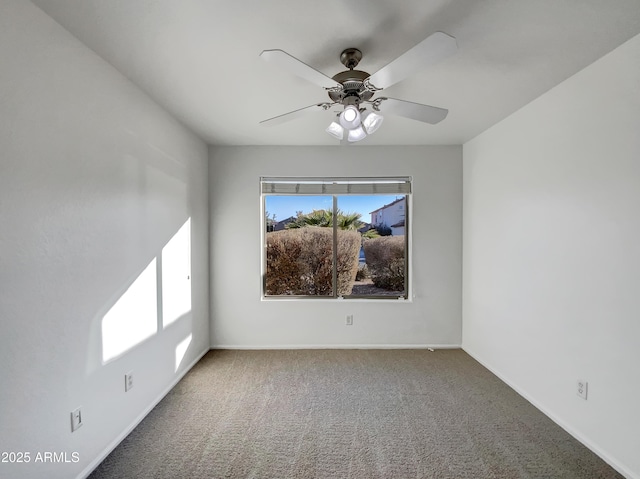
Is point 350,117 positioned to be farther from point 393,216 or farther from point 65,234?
point 393,216

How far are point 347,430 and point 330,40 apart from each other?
244 centimetres

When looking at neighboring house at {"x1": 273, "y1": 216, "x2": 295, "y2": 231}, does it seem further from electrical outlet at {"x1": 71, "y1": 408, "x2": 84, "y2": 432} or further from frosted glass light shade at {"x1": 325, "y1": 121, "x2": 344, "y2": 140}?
electrical outlet at {"x1": 71, "y1": 408, "x2": 84, "y2": 432}

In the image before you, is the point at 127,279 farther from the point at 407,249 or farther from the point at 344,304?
the point at 407,249

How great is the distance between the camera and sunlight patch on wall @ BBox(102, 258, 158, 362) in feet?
6.20

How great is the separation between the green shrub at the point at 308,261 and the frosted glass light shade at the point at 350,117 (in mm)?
2102

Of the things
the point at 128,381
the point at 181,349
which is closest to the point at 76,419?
the point at 128,381

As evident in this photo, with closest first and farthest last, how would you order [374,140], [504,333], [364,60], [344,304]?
[364,60] → [504,333] → [374,140] → [344,304]

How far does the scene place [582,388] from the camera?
1.99 meters

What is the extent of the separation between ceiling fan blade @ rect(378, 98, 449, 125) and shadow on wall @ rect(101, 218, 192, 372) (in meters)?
2.06

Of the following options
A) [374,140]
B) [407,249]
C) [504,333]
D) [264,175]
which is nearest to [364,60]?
[374,140]

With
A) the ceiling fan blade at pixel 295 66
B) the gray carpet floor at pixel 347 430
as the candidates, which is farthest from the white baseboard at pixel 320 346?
the ceiling fan blade at pixel 295 66

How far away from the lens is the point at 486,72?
198cm

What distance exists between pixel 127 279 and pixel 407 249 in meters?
2.92

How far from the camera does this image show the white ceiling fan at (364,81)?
131 centimetres
